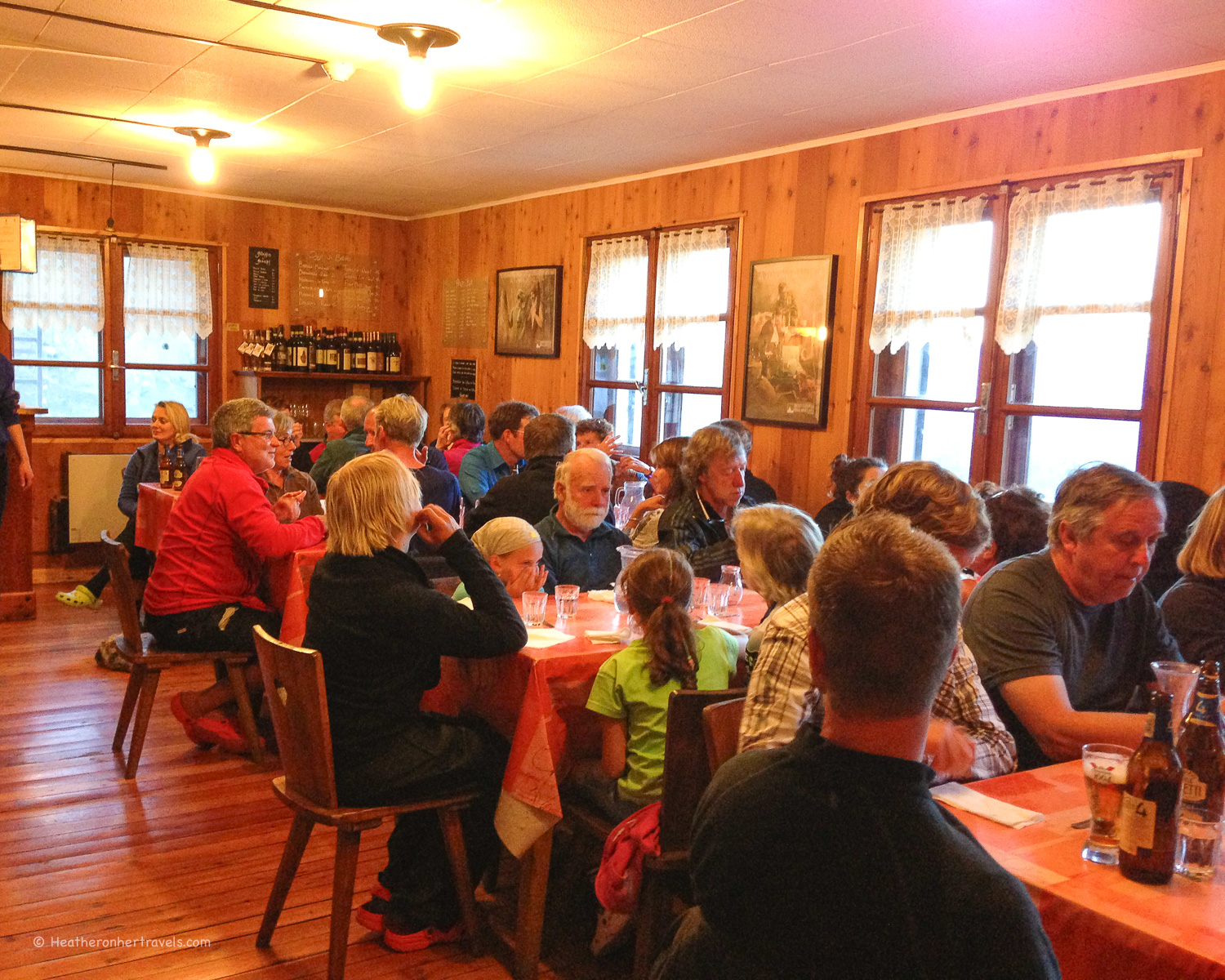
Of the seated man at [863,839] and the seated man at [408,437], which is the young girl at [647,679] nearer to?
the seated man at [863,839]

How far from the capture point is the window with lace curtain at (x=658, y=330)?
6480 mm

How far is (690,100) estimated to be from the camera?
499 cm

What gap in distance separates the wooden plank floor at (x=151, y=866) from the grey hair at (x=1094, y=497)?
66.3 inches

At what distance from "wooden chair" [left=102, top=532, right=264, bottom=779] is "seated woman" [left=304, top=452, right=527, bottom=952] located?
1508mm

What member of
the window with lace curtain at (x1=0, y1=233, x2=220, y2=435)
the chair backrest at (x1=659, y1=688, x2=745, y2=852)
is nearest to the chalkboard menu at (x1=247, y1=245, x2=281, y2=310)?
the window with lace curtain at (x1=0, y1=233, x2=220, y2=435)

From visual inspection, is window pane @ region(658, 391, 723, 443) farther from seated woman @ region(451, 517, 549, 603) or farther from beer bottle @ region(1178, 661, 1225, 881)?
beer bottle @ region(1178, 661, 1225, 881)

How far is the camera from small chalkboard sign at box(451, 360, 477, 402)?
8727 mm

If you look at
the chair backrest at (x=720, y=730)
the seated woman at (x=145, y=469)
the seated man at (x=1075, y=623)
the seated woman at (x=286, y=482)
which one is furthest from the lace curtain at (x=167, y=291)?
the seated man at (x=1075, y=623)

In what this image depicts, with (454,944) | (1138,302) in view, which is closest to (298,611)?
(454,944)

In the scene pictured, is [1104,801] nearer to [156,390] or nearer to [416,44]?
[416,44]

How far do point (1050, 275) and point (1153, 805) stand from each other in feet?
12.2

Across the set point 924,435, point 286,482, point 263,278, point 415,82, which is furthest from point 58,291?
point 924,435

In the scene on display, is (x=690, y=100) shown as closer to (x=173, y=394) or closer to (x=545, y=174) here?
(x=545, y=174)

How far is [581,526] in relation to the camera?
383 centimetres
